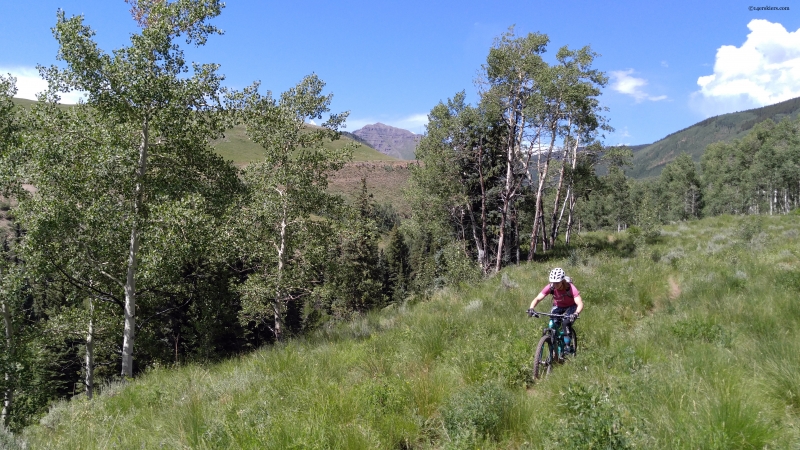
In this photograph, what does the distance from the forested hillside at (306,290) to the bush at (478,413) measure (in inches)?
0.9

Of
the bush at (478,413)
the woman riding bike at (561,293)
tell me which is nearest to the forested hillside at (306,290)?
the bush at (478,413)

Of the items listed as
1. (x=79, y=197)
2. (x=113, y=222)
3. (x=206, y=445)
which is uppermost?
(x=79, y=197)

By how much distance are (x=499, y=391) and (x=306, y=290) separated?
36.9 ft

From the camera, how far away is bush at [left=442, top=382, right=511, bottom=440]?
4.16 m

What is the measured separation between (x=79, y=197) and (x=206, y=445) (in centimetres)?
971

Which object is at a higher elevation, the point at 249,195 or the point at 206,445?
the point at 249,195

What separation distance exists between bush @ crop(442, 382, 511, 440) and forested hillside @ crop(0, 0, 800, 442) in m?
0.02

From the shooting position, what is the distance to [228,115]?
40.5 ft

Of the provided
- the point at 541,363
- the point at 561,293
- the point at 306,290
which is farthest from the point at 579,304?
the point at 306,290

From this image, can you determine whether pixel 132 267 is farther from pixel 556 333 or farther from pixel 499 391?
pixel 556 333

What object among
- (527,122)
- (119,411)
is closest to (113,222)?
(119,411)

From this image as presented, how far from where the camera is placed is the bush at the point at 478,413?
4.16 metres

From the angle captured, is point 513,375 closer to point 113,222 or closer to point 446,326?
point 446,326

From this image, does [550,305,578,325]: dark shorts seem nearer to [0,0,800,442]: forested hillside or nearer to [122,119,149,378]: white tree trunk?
[0,0,800,442]: forested hillside
